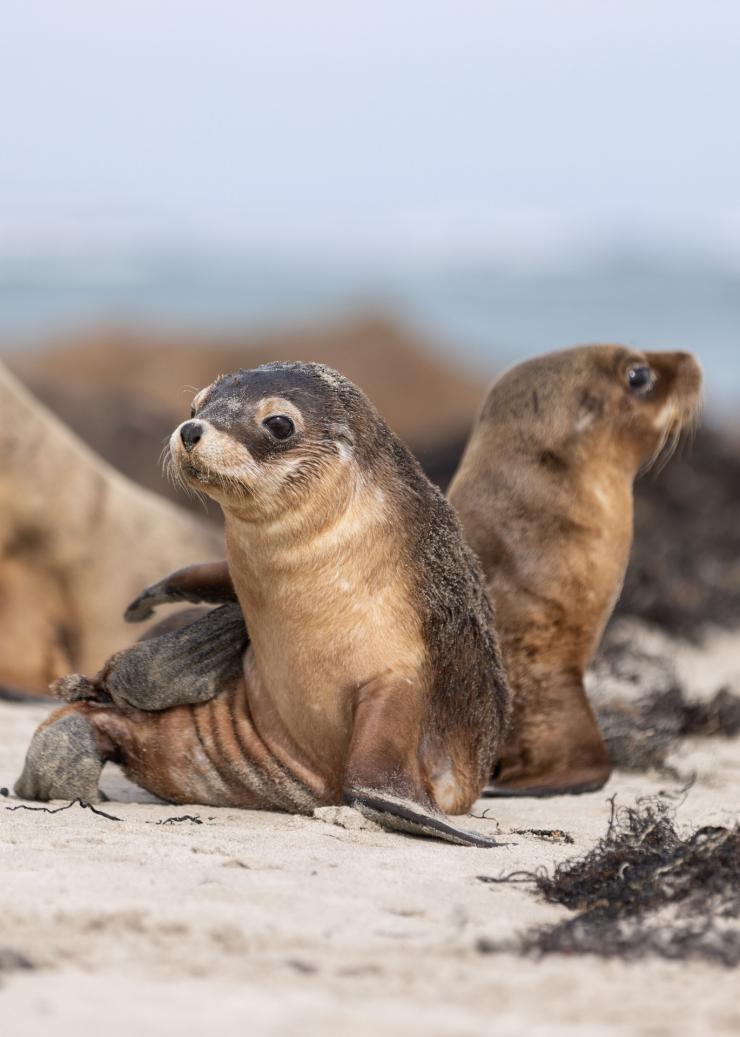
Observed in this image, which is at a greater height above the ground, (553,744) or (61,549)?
(553,744)

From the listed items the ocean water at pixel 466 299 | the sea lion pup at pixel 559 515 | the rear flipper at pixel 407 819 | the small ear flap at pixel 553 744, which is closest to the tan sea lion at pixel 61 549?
the sea lion pup at pixel 559 515

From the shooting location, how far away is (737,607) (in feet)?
33.0

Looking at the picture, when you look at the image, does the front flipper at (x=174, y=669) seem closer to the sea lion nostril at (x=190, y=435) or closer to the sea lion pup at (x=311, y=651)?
the sea lion pup at (x=311, y=651)

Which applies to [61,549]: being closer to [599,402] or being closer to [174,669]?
[599,402]

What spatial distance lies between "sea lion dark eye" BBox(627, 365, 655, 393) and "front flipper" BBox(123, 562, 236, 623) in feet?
5.99

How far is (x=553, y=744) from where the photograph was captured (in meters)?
5.43

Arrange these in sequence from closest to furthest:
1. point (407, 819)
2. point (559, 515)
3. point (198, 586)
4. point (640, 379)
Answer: point (407, 819)
point (198, 586)
point (559, 515)
point (640, 379)

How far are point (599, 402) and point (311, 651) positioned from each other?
6.34 feet

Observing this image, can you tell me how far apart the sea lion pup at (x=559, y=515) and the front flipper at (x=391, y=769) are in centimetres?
103

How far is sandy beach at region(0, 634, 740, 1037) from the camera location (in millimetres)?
2514

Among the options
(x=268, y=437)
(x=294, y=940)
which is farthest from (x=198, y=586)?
(x=294, y=940)

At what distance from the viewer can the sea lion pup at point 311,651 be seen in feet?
14.0

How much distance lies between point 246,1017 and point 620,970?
27.8 inches


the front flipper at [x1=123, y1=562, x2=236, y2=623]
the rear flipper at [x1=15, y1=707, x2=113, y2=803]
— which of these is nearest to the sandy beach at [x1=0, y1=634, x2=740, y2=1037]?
the rear flipper at [x1=15, y1=707, x2=113, y2=803]
